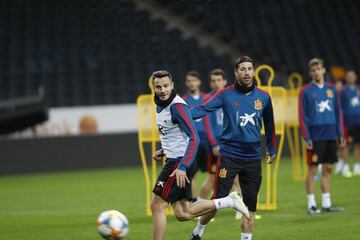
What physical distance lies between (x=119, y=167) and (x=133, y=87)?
161 inches

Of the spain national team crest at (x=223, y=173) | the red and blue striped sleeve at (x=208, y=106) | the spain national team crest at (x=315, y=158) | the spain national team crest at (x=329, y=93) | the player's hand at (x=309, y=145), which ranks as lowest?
the spain national team crest at (x=315, y=158)

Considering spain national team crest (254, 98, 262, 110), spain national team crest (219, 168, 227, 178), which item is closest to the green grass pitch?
spain national team crest (219, 168, 227, 178)

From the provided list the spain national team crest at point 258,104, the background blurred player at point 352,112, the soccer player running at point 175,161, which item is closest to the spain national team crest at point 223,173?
the soccer player running at point 175,161

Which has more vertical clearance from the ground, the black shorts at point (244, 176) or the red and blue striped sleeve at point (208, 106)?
the red and blue striped sleeve at point (208, 106)

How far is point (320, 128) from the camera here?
36.8 ft

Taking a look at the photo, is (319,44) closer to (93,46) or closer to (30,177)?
(93,46)

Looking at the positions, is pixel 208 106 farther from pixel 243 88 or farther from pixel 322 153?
pixel 322 153

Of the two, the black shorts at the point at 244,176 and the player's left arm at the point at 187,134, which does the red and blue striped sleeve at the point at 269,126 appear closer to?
the black shorts at the point at 244,176

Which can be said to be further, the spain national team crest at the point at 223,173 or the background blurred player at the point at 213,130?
the background blurred player at the point at 213,130

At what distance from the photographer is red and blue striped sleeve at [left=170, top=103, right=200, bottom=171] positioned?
24.5 feet

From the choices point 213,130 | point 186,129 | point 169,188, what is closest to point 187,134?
point 186,129

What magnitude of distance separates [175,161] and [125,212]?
454 centimetres

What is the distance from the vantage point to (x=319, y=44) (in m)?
28.7

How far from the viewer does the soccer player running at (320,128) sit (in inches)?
437
